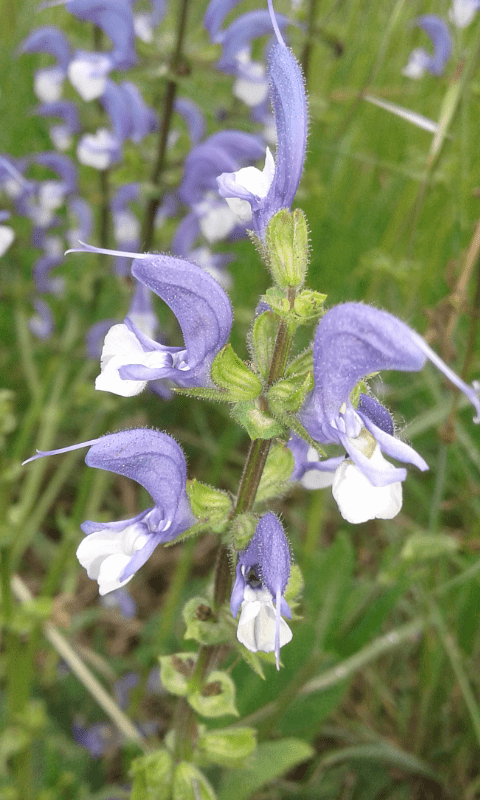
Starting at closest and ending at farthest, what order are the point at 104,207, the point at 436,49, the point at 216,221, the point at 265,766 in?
1. the point at 265,766
2. the point at 216,221
3. the point at 104,207
4. the point at 436,49

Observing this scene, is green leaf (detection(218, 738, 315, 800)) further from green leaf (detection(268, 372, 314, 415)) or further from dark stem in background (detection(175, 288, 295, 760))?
green leaf (detection(268, 372, 314, 415))

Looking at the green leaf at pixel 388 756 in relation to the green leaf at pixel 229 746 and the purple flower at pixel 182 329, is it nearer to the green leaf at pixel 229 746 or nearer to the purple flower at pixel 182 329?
the green leaf at pixel 229 746

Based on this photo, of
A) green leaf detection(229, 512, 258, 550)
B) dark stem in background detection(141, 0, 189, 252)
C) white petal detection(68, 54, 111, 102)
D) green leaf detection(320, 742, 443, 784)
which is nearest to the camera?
green leaf detection(229, 512, 258, 550)

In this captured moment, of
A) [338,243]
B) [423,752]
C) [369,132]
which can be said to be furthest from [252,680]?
[369,132]

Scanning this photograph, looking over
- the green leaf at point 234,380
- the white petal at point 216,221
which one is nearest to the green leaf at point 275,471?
the green leaf at point 234,380

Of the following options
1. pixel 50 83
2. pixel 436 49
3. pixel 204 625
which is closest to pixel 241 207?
pixel 204 625

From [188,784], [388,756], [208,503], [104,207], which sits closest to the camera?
[208,503]

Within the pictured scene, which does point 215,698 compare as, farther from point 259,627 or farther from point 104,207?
point 104,207

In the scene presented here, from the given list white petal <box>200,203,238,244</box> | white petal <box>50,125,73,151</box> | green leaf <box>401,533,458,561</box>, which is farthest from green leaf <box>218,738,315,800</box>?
white petal <box>50,125,73,151</box>

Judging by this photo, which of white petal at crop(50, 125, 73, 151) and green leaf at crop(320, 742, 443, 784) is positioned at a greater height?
white petal at crop(50, 125, 73, 151)
